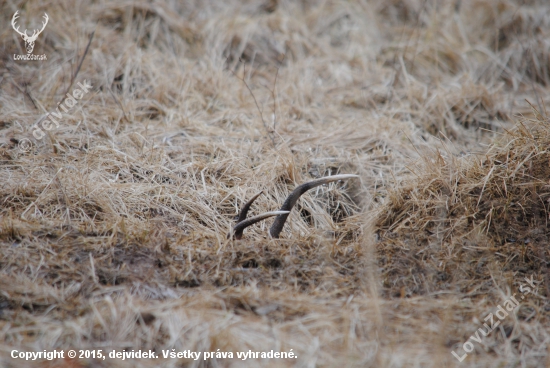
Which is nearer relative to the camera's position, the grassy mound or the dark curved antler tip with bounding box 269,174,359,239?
the grassy mound

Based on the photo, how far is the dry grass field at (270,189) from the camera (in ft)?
5.48

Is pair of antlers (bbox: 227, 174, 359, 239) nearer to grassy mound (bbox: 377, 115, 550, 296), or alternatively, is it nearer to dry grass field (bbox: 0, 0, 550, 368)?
dry grass field (bbox: 0, 0, 550, 368)

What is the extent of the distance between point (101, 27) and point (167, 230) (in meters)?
2.70

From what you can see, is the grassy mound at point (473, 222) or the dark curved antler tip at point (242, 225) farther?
the dark curved antler tip at point (242, 225)

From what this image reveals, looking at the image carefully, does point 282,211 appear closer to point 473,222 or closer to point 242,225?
point 242,225

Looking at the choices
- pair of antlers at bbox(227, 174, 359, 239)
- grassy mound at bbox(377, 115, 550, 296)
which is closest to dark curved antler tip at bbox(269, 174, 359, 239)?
pair of antlers at bbox(227, 174, 359, 239)

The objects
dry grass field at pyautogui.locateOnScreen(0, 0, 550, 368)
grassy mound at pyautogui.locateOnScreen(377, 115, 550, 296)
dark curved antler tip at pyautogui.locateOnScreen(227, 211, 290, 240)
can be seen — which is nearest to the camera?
dry grass field at pyautogui.locateOnScreen(0, 0, 550, 368)

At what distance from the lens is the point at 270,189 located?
277cm

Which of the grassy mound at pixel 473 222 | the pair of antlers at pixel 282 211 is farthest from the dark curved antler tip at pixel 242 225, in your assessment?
the grassy mound at pixel 473 222

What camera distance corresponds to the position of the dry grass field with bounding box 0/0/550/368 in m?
1.67

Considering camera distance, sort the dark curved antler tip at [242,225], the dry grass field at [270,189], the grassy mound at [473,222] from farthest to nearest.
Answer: the dark curved antler tip at [242,225] < the grassy mound at [473,222] < the dry grass field at [270,189]

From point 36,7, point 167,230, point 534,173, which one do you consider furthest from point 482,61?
point 36,7

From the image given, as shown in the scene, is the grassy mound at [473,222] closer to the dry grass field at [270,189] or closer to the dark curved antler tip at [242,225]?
the dry grass field at [270,189]

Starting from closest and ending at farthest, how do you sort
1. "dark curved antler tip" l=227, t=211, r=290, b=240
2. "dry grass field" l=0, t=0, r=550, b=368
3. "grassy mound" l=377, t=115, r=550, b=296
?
"dry grass field" l=0, t=0, r=550, b=368, "grassy mound" l=377, t=115, r=550, b=296, "dark curved antler tip" l=227, t=211, r=290, b=240
